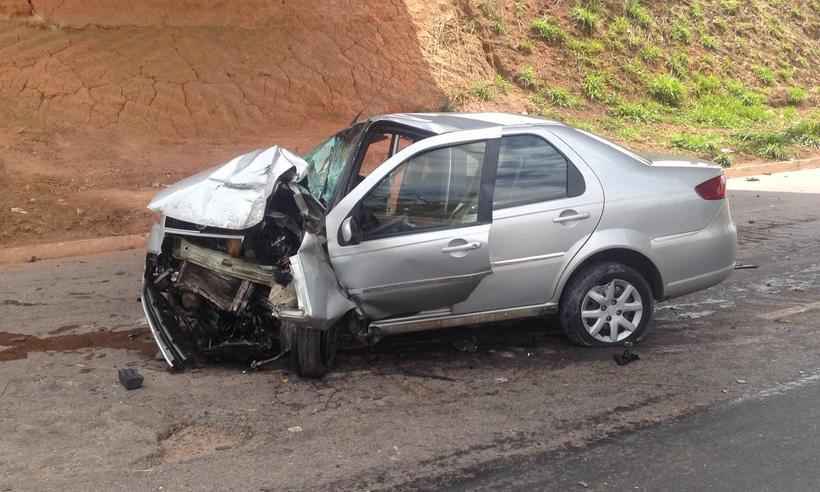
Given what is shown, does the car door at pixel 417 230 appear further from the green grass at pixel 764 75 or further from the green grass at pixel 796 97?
the green grass at pixel 764 75

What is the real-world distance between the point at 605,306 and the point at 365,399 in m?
1.85

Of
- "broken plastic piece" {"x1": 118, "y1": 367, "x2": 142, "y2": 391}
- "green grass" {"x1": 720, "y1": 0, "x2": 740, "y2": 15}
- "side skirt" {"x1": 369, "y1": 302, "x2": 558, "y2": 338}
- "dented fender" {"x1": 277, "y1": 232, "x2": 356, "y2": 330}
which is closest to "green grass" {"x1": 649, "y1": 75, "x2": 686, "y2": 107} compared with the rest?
"green grass" {"x1": 720, "y1": 0, "x2": 740, "y2": 15}

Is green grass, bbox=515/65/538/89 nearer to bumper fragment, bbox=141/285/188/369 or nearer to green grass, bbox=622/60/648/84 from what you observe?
green grass, bbox=622/60/648/84

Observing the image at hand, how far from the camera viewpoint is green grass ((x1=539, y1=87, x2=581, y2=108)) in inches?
700

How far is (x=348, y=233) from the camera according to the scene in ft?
17.1

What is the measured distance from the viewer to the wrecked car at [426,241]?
209 inches

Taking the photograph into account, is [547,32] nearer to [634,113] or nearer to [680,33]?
[634,113]

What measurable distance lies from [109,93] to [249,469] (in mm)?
11859

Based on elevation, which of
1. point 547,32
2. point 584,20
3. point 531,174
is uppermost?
point 584,20

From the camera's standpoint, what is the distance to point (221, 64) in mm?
15641

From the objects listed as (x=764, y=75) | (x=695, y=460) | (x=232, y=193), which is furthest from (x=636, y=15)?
(x=695, y=460)

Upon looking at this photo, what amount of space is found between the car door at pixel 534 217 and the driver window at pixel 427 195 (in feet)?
0.63

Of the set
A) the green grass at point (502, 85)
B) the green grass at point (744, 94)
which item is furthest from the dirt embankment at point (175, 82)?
the green grass at point (744, 94)

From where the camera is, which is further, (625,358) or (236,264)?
(625,358)
